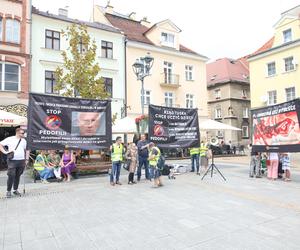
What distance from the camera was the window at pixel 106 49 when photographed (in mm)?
26030

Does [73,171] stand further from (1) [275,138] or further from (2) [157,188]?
(1) [275,138]

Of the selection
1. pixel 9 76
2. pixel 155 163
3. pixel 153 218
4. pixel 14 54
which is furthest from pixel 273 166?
pixel 14 54

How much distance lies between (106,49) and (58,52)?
14.7 ft

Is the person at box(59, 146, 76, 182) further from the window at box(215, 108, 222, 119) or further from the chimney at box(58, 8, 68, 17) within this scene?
the window at box(215, 108, 222, 119)

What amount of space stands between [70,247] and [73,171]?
7.73 meters

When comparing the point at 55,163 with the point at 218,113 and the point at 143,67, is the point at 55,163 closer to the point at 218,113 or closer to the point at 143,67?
the point at 143,67

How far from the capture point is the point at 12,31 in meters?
21.1

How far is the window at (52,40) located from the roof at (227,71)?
24.5 meters

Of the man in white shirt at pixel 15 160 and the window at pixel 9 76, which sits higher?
the window at pixel 9 76

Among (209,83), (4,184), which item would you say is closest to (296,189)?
(4,184)

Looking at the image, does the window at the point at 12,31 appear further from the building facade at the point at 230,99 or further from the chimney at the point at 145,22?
the building facade at the point at 230,99

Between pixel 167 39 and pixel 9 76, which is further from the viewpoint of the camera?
pixel 167 39

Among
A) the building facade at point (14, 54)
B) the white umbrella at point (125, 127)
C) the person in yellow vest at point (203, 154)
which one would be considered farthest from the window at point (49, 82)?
the person in yellow vest at point (203, 154)

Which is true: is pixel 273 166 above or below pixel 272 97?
below
